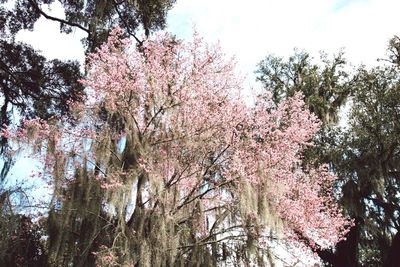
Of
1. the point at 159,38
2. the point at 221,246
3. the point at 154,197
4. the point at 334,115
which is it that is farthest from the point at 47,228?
the point at 334,115

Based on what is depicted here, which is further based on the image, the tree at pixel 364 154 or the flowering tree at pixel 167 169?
the tree at pixel 364 154

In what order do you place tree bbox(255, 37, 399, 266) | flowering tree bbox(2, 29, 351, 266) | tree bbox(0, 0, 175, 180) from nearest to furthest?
flowering tree bbox(2, 29, 351, 266)
tree bbox(0, 0, 175, 180)
tree bbox(255, 37, 399, 266)

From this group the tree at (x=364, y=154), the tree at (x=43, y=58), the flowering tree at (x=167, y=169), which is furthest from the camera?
the tree at (x=364, y=154)

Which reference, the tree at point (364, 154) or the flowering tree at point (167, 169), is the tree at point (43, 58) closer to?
the flowering tree at point (167, 169)

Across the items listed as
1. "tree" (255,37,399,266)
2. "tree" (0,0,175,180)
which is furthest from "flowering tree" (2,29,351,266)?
"tree" (255,37,399,266)

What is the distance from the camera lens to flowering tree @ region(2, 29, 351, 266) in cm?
572

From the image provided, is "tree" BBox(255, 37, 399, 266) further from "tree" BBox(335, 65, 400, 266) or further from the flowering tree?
the flowering tree

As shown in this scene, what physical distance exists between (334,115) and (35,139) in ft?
29.5

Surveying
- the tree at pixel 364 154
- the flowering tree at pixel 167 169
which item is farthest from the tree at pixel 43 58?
the tree at pixel 364 154

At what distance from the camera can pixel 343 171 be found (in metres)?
11.6

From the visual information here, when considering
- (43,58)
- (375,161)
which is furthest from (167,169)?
(375,161)

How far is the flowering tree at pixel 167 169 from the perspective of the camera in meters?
5.72

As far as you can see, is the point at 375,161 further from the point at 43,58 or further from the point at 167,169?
the point at 43,58

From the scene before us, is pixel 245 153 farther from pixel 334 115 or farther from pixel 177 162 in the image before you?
pixel 334 115
